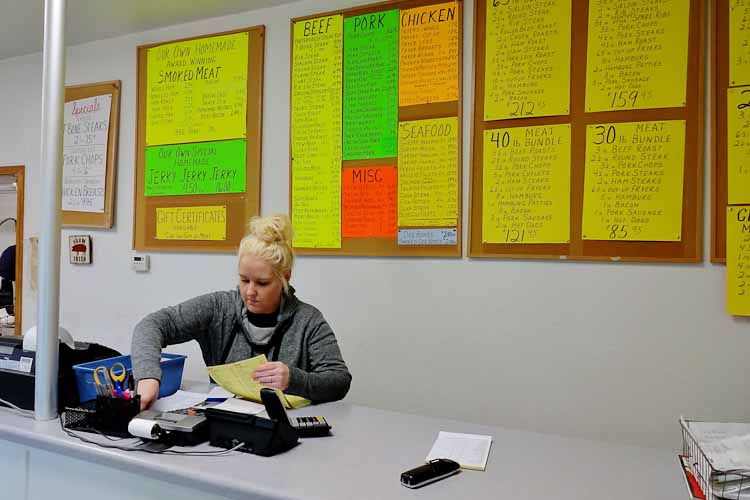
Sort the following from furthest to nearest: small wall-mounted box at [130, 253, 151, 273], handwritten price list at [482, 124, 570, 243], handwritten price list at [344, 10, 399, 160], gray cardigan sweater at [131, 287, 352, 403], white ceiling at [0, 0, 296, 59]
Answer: small wall-mounted box at [130, 253, 151, 273], white ceiling at [0, 0, 296, 59], handwritten price list at [344, 10, 399, 160], handwritten price list at [482, 124, 570, 243], gray cardigan sweater at [131, 287, 352, 403]

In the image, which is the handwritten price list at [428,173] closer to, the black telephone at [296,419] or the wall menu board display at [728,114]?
the wall menu board display at [728,114]

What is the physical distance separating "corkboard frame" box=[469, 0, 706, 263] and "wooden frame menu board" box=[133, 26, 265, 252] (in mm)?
1094

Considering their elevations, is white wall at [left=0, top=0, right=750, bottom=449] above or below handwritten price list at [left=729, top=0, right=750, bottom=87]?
below

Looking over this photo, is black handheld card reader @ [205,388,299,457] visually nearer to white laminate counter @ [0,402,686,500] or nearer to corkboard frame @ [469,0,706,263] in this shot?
white laminate counter @ [0,402,686,500]

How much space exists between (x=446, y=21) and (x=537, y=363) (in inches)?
57.1

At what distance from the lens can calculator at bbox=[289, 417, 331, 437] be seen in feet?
4.52

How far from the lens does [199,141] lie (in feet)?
9.81

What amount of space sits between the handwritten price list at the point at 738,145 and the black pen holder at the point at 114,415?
197cm

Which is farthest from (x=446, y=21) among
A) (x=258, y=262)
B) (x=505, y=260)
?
(x=258, y=262)

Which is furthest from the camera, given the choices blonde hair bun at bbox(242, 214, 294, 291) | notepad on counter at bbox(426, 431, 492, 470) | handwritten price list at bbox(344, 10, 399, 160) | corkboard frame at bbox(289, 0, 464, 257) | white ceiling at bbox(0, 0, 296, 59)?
white ceiling at bbox(0, 0, 296, 59)

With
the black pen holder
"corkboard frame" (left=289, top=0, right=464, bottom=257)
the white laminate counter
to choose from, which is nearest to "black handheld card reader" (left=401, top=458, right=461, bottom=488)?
the white laminate counter

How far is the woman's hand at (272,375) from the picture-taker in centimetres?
156

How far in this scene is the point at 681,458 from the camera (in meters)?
1.25

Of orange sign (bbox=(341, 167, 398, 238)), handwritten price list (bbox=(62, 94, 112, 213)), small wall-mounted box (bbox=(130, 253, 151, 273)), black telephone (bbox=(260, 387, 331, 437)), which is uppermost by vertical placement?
handwritten price list (bbox=(62, 94, 112, 213))
